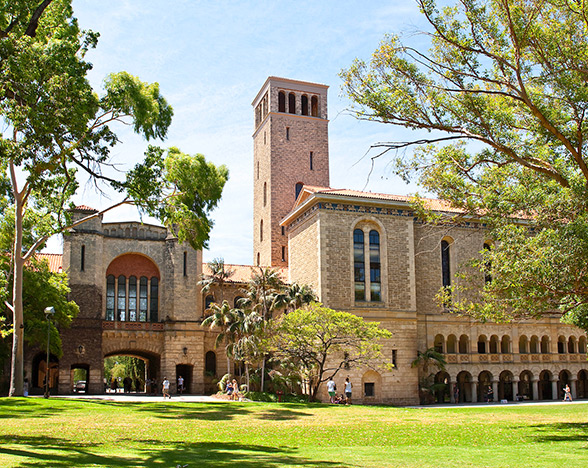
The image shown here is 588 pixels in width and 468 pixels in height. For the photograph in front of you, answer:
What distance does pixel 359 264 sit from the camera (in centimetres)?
3781

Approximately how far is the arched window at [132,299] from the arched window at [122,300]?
338 millimetres

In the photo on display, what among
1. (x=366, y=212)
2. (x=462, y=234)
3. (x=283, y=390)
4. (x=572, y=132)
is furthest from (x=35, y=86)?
(x=462, y=234)

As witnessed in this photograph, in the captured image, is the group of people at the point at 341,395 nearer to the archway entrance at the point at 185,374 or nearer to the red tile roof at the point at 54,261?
the archway entrance at the point at 185,374

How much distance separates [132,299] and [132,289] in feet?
2.18

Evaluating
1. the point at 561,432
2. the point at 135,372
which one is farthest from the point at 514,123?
the point at 135,372

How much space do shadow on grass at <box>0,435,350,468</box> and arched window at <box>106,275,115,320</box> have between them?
2765cm

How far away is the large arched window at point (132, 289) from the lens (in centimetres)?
4075

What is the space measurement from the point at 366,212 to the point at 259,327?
10843 millimetres

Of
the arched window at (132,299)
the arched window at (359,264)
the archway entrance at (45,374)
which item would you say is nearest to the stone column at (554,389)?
the arched window at (359,264)

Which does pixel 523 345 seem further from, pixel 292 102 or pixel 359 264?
pixel 292 102

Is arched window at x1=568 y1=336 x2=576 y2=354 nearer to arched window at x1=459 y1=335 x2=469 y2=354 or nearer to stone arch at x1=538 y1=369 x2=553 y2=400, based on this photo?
stone arch at x1=538 y1=369 x2=553 y2=400

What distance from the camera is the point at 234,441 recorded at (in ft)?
47.4

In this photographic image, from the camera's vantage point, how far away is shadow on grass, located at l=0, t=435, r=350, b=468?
10.3m

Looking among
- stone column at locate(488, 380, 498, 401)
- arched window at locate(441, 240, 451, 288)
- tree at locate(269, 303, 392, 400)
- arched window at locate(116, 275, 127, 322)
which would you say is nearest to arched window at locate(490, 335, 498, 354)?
stone column at locate(488, 380, 498, 401)
